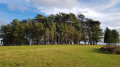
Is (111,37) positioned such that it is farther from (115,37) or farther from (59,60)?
(59,60)

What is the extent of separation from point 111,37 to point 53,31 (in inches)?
1162

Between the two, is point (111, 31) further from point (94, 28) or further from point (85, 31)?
point (85, 31)

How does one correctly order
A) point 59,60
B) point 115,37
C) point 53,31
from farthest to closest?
point 115,37, point 53,31, point 59,60

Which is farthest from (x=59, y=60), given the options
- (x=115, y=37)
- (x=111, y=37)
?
(x=115, y=37)

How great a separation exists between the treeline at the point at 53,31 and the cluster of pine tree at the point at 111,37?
4.26 meters

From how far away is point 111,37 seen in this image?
162ft

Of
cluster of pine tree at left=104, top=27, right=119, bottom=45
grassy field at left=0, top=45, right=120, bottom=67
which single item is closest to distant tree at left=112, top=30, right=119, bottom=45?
cluster of pine tree at left=104, top=27, right=119, bottom=45

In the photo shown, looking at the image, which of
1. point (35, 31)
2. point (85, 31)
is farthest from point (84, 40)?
point (35, 31)

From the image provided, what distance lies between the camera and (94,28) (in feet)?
167

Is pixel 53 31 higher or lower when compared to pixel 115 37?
higher

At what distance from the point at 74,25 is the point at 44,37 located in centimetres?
1821

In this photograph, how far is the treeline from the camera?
155ft

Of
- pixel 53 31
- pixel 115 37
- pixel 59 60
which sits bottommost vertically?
pixel 59 60

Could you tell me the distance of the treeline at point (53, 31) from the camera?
47.2 m
